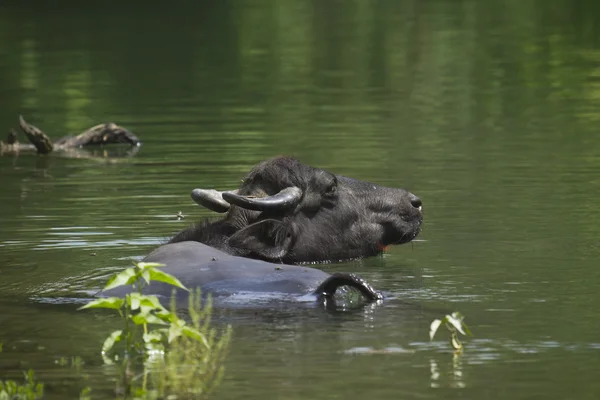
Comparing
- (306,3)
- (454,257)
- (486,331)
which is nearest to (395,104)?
(454,257)

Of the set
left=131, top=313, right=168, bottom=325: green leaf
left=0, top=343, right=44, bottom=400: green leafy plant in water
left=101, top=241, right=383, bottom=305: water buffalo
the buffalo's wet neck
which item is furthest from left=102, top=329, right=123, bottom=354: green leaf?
the buffalo's wet neck

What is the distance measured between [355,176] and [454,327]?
27.3 feet

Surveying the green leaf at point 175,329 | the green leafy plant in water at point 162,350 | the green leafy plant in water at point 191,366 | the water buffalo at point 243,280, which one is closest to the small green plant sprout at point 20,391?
the green leafy plant in water at point 162,350

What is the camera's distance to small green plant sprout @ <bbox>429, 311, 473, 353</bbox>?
8305 mm

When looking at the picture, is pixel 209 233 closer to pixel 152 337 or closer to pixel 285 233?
pixel 285 233

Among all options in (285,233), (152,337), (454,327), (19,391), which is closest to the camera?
(19,391)

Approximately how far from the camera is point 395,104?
24.6 m

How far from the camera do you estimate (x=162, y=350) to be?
8.62 meters

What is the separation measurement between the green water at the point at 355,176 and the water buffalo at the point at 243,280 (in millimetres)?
260

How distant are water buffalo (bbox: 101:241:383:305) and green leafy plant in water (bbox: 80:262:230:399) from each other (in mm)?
1122

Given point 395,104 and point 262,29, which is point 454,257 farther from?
point 262,29

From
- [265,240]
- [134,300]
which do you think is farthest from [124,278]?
[265,240]

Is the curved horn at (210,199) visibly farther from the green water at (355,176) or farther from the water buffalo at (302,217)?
the green water at (355,176)

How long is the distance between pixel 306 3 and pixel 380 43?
1642 centimetres
